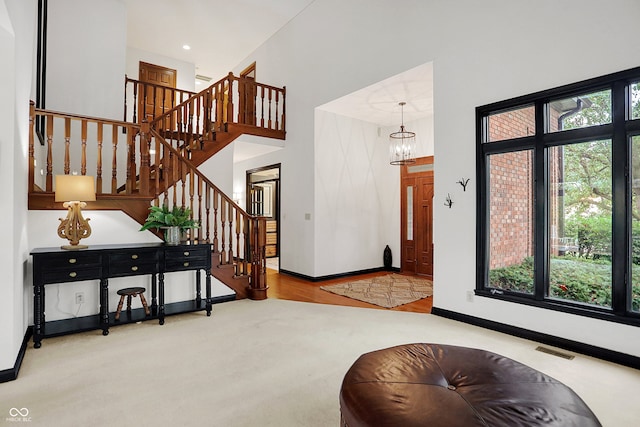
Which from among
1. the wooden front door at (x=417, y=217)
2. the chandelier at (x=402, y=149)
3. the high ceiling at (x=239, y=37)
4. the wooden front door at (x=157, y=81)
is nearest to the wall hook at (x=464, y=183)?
the high ceiling at (x=239, y=37)

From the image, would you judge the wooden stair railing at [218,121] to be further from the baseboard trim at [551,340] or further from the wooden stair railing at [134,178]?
the baseboard trim at [551,340]

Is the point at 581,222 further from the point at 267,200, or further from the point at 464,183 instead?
the point at 267,200

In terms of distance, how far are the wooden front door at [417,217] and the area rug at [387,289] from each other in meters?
0.39

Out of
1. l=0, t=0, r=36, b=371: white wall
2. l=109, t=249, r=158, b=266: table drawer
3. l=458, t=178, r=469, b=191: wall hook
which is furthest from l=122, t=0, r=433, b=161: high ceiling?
l=0, t=0, r=36, b=371: white wall

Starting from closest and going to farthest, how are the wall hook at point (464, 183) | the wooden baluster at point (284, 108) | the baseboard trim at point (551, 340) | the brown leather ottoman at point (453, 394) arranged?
the brown leather ottoman at point (453, 394) < the baseboard trim at point (551, 340) < the wall hook at point (464, 183) < the wooden baluster at point (284, 108)

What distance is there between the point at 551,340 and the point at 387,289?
262 cm

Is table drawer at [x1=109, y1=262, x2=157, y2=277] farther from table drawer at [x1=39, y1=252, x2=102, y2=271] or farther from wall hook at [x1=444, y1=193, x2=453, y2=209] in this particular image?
wall hook at [x1=444, y1=193, x2=453, y2=209]

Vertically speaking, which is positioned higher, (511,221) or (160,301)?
(511,221)

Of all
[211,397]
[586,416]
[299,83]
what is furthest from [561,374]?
[299,83]

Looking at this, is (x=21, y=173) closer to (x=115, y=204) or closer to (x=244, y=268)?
A: (x=115, y=204)

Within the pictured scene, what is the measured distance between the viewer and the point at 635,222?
2.86 metres

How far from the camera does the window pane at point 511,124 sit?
Result: 3514mm

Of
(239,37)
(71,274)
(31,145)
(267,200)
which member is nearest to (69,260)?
(71,274)

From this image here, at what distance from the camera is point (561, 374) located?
2.68 metres
